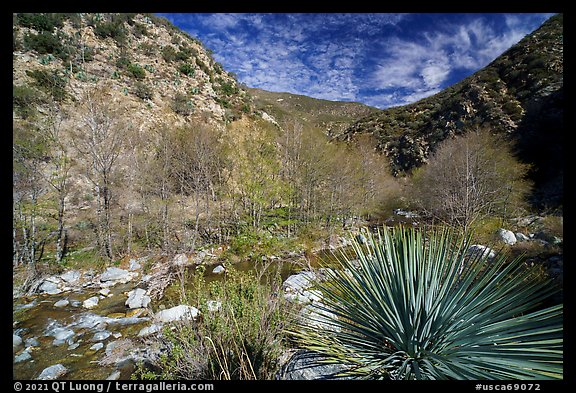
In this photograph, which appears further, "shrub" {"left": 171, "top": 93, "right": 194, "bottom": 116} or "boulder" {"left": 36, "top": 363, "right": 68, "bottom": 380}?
"shrub" {"left": 171, "top": 93, "right": 194, "bottom": 116}

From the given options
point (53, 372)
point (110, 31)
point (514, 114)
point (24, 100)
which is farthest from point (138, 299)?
point (514, 114)

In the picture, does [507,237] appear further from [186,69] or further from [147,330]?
[186,69]

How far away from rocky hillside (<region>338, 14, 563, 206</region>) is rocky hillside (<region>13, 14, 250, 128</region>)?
29.6 metres

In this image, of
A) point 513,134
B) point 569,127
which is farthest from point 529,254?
point 513,134

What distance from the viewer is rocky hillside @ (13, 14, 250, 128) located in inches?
717

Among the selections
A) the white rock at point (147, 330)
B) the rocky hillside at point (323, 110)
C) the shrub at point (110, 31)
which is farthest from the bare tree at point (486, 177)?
the rocky hillside at point (323, 110)

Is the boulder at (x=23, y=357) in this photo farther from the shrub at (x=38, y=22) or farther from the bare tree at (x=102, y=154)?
the shrub at (x=38, y=22)

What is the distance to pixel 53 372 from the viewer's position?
4.92m

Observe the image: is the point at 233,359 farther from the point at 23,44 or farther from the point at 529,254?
the point at 23,44

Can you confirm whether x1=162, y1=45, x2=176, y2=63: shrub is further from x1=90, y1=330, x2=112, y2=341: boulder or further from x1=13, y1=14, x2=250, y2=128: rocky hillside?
x1=90, y1=330, x2=112, y2=341: boulder

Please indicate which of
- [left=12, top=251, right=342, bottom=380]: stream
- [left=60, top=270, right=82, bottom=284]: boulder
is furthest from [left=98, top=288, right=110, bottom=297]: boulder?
[left=60, top=270, right=82, bottom=284]: boulder

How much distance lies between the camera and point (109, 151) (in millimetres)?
11297

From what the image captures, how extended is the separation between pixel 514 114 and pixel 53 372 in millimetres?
43204
